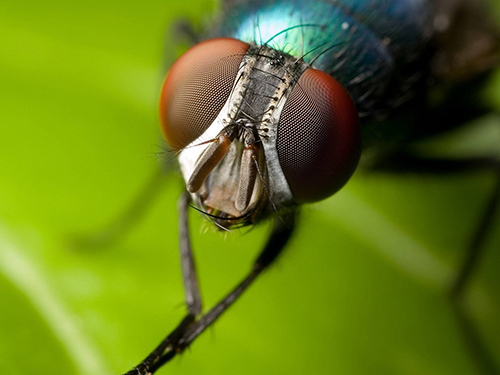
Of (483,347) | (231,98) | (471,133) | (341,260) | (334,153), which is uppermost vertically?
(471,133)

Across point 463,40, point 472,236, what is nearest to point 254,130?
point 472,236

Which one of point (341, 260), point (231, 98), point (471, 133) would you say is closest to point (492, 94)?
point (471, 133)

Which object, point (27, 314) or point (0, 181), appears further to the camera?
point (0, 181)

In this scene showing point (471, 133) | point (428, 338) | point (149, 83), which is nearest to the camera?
point (428, 338)

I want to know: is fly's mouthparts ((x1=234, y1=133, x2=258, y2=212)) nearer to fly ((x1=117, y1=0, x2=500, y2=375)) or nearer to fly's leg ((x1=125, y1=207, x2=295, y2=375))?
fly ((x1=117, y1=0, x2=500, y2=375))

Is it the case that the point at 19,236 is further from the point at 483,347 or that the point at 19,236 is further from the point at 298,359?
the point at 483,347

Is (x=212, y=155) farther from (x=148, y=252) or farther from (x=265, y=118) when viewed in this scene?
(x=148, y=252)

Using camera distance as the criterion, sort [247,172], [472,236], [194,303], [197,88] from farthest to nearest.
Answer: [472,236]
[194,303]
[197,88]
[247,172]
